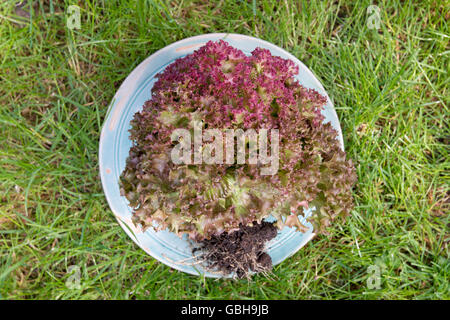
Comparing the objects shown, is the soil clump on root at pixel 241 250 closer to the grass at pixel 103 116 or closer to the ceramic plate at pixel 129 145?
the ceramic plate at pixel 129 145

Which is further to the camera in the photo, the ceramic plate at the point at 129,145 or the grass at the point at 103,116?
the grass at the point at 103,116

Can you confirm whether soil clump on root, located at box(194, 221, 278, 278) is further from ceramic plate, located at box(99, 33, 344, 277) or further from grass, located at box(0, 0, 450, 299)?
grass, located at box(0, 0, 450, 299)

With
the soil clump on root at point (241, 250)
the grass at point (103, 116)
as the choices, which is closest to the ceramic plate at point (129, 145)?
the soil clump on root at point (241, 250)

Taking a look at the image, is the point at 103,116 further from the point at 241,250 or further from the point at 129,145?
the point at 241,250

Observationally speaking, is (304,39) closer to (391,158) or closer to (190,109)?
(391,158)

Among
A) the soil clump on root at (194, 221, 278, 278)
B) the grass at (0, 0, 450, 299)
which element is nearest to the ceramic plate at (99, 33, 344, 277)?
the soil clump on root at (194, 221, 278, 278)
